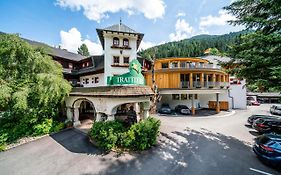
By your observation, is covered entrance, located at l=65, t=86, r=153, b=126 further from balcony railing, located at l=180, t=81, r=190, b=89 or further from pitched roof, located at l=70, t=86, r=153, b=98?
balcony railing, located at l=180, t=81, r=190, b=89

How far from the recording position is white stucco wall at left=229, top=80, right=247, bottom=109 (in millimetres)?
26938

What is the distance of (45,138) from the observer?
12648 millimetres

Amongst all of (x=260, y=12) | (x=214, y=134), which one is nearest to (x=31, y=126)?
(x=214, y=134)

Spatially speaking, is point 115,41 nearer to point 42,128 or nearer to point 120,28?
point 120,28

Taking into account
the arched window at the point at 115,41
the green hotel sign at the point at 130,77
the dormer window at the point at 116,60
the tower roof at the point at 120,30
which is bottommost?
the green hotel sign at the point at 130,77

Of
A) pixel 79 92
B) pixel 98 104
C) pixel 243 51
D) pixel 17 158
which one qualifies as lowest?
pixel 17 158

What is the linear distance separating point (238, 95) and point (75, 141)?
2895 cm

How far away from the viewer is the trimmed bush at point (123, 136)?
10125 millimetres

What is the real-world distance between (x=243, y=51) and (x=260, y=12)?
2721 millimetres

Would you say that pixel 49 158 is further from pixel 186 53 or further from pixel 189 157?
pixel 186 53

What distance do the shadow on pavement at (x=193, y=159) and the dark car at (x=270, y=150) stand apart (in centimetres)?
61

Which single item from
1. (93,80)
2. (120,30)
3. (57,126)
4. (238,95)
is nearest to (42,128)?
(57,126)

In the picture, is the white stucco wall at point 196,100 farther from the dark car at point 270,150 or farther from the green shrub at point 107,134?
the dark car at point 270,150

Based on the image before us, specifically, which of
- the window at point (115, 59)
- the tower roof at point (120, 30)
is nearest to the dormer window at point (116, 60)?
the window at point (115, 59)
